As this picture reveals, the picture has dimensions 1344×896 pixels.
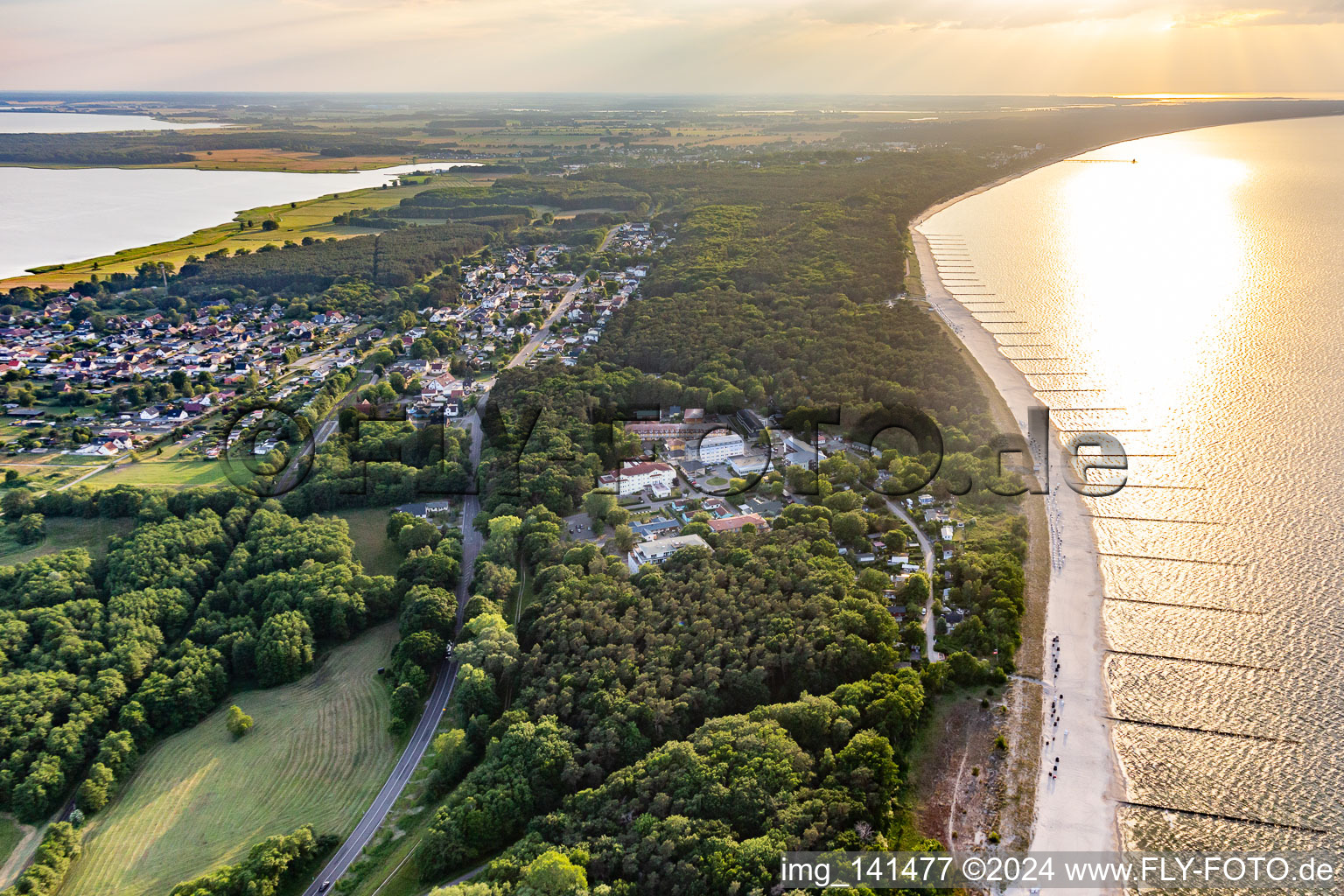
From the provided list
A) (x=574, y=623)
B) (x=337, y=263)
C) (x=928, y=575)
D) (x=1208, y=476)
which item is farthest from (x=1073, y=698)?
(x=337, y=263)

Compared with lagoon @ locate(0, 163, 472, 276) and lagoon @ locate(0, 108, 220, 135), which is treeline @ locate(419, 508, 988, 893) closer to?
lagoon @ locate(0, 163, 472, 276)

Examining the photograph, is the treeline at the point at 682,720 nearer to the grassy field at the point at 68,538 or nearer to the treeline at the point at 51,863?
the treeline at the point at 51,863

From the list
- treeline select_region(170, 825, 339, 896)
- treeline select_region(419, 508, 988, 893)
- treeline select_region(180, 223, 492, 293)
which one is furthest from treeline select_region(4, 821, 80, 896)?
treeline select_region(180, 223, 492, 293)

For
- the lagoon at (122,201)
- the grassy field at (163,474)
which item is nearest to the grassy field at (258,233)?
the lagoon at (122,201)

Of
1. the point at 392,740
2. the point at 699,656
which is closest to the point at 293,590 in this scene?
the point at 392,740

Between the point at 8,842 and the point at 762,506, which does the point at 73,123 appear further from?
the point at 762,506
